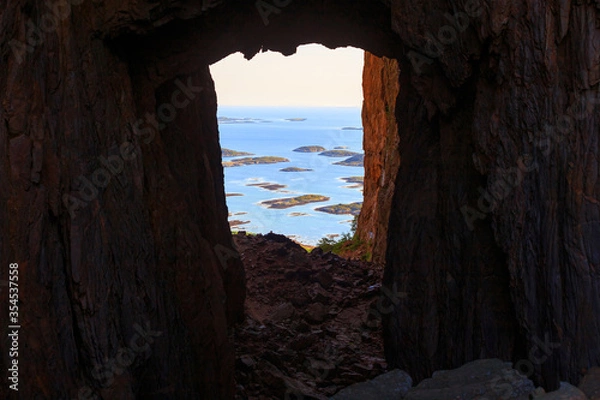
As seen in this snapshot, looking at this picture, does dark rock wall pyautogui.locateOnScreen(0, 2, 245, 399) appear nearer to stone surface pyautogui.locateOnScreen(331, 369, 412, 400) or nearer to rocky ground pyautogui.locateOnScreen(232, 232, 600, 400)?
rocky ground pyautogui.locateOnScreen(232, 232, 600, 400)

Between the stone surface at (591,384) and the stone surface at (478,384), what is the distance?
40 cm

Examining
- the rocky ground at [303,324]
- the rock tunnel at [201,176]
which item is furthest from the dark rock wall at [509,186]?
the rocky ground at [303,324]

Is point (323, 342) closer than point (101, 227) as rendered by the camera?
No

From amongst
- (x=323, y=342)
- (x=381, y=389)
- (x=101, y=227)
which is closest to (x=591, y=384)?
(x=381, y=389)

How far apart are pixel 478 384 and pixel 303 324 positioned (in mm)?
5894

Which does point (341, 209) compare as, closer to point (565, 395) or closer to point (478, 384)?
point (478, 384)

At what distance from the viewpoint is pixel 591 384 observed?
5.02m

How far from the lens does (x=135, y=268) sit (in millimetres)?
6762

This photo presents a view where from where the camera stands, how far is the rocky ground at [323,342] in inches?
206

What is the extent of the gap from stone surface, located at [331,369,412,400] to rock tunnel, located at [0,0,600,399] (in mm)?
1278

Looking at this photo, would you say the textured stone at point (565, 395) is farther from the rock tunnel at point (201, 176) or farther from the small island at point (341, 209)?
the small island at point (341, 209)

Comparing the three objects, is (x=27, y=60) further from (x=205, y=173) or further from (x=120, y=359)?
(x=205, y=173)

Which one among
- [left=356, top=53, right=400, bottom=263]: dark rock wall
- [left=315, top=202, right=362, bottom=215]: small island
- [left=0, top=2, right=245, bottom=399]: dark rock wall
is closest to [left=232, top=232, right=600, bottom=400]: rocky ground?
[left=0, top=2, right=245, bottom=399]: dark rock wall

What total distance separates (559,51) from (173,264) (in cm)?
470
